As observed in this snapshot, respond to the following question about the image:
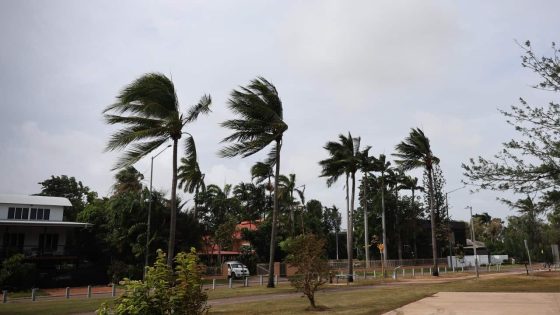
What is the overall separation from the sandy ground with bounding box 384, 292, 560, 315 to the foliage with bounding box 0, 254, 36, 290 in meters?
30.3

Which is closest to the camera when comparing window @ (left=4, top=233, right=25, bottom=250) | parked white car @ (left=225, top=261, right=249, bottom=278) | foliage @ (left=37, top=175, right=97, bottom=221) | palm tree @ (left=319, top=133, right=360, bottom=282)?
palm tree @ (left=319, top=133, right=360, bottom=282)

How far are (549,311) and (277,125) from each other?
1583 centimetres

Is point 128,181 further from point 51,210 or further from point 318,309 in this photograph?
point 318,309

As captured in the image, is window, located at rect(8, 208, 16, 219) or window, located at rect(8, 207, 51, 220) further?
window, located at rect(8, 207, 51, 220)

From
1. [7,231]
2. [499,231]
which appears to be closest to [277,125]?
[7,231]

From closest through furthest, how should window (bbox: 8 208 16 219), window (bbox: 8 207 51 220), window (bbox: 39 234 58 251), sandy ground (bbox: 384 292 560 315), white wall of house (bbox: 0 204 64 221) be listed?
sandy ground (bbox: 384 292 560 315) → window (bbox: 39 234 58 251) → white wall of house (bbox: 0 204 64 221) → window (bbox: 8 208 16 219) → window (bbox: 8 207 51 220)

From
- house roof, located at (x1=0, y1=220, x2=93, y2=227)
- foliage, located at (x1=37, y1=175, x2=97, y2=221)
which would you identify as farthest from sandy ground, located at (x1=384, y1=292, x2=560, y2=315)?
foliage, located at (x1=37, y1=175, x2=97, y2=221)

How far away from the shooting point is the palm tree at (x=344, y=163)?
3331 centimetres

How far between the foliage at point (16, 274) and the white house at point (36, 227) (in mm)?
3685

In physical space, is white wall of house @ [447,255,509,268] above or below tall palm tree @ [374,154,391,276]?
below

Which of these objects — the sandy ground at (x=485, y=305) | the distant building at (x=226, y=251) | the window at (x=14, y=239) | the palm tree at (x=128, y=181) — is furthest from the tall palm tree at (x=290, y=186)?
the sandy ground at (x=485, y=305)

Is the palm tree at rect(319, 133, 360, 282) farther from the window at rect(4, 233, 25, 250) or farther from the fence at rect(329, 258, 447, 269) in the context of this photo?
the window at rect(4, 233, 25, 250)

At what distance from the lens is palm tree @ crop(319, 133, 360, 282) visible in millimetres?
33312

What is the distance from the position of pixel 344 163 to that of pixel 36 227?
95.2 feet
